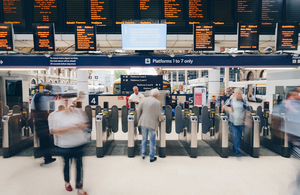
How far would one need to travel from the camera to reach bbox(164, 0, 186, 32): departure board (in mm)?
5852

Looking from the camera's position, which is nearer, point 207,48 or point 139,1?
point 207,48

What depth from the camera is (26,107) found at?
6109 mm

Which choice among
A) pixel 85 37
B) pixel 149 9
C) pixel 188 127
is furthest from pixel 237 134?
pixel 85 37

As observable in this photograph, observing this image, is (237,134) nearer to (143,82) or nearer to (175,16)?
(175,16)

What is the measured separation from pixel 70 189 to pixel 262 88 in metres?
17.6

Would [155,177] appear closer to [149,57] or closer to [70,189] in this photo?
[70,189]

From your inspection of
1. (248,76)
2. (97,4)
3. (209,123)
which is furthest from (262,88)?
(248,76)

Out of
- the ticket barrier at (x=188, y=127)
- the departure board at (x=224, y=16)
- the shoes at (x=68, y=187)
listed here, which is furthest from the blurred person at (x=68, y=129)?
the departure board at (x=224, y=16)

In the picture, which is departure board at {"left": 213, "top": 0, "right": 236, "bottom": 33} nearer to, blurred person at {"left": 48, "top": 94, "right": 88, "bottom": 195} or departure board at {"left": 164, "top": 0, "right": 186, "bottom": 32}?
departure board at {"left": 164, "top": 0, "right": 186, "bottom": 32}

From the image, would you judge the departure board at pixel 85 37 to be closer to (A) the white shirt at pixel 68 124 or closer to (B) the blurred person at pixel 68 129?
(B) the blurred person at pixel 68 129

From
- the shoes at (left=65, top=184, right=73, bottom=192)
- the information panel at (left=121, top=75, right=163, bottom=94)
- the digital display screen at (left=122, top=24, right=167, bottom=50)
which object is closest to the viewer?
the shoes at (left=65, top=184, right=73, bottom=192)

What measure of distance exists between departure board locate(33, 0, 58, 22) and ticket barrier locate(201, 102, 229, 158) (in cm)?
588

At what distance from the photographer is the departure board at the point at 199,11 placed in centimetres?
585

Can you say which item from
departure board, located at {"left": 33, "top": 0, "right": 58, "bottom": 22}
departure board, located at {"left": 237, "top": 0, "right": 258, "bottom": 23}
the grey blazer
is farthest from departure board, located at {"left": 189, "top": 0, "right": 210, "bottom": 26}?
departure board, located at {"left": 33, "top": 0, "right": 58, "bottom": 22}
